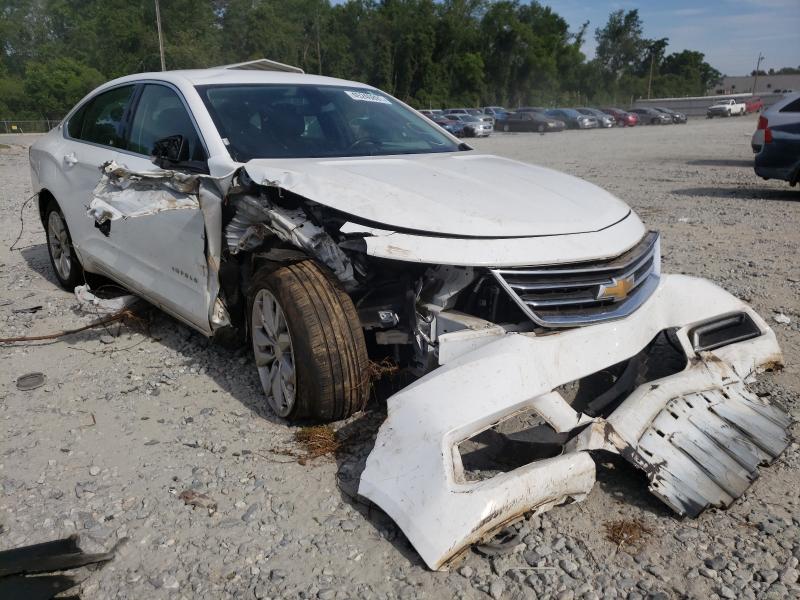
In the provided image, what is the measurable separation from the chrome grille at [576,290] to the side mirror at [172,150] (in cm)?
192

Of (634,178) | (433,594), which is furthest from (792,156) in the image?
(433,594)

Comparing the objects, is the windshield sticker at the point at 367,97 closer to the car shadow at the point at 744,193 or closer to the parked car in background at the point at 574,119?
the car shadow at the point at 744,193

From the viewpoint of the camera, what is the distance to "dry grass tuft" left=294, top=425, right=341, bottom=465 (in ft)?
9.86

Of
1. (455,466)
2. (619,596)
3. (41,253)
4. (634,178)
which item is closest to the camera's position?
(619,596)

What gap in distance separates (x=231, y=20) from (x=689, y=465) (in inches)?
2825

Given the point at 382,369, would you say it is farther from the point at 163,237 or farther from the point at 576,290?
the point at 163,237

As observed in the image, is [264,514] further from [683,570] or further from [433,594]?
[683,570]

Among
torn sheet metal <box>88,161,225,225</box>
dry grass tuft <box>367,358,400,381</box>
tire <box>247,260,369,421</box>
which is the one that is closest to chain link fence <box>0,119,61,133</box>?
torn sheet metal <box>88,161,225,225</box>

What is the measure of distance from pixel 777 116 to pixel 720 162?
6552 millimetres

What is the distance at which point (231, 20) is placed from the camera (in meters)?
66.2

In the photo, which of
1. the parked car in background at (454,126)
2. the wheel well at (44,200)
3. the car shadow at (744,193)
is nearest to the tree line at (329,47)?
the parked car in background at (454,126)

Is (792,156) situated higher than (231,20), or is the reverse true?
(231,20)

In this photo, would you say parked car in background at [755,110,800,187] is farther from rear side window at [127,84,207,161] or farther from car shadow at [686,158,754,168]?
rear side window at [127,84,207,161]

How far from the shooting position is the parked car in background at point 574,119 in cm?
4350
